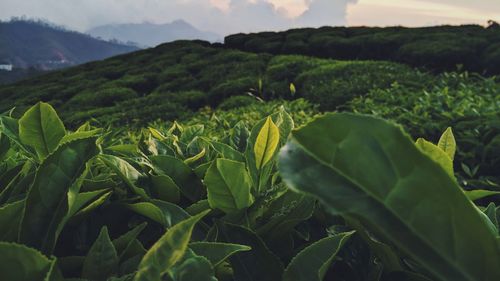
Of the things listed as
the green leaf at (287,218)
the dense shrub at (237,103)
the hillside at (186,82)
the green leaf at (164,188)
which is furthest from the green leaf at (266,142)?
the dense shrub at (237,103)

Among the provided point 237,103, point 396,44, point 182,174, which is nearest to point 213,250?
point 182,174

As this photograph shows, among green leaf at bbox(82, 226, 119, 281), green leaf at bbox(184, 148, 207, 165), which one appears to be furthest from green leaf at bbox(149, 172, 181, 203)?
green leaf at bbox(82, 226, 119, 281)

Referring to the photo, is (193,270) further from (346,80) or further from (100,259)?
(346,80)

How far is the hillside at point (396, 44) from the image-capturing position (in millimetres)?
12633

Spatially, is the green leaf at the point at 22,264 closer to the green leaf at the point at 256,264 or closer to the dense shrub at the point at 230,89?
the green leaf at the point at 256,264

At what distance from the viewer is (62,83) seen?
17422 millimetres

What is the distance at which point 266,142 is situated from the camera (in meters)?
1.30

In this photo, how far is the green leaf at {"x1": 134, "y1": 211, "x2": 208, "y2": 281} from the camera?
0.76m

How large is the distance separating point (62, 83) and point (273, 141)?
17.3 m

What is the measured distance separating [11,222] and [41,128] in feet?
1.18

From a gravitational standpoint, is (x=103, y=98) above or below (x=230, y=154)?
below

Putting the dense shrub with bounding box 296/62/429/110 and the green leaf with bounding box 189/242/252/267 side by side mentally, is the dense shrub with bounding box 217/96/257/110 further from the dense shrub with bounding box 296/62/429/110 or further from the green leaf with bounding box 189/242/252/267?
the green leaf with bounding box 189/242/252/267

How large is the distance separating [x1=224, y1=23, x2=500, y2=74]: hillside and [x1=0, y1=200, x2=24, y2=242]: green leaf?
12403 millimetres

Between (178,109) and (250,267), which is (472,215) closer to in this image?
(250,267)
